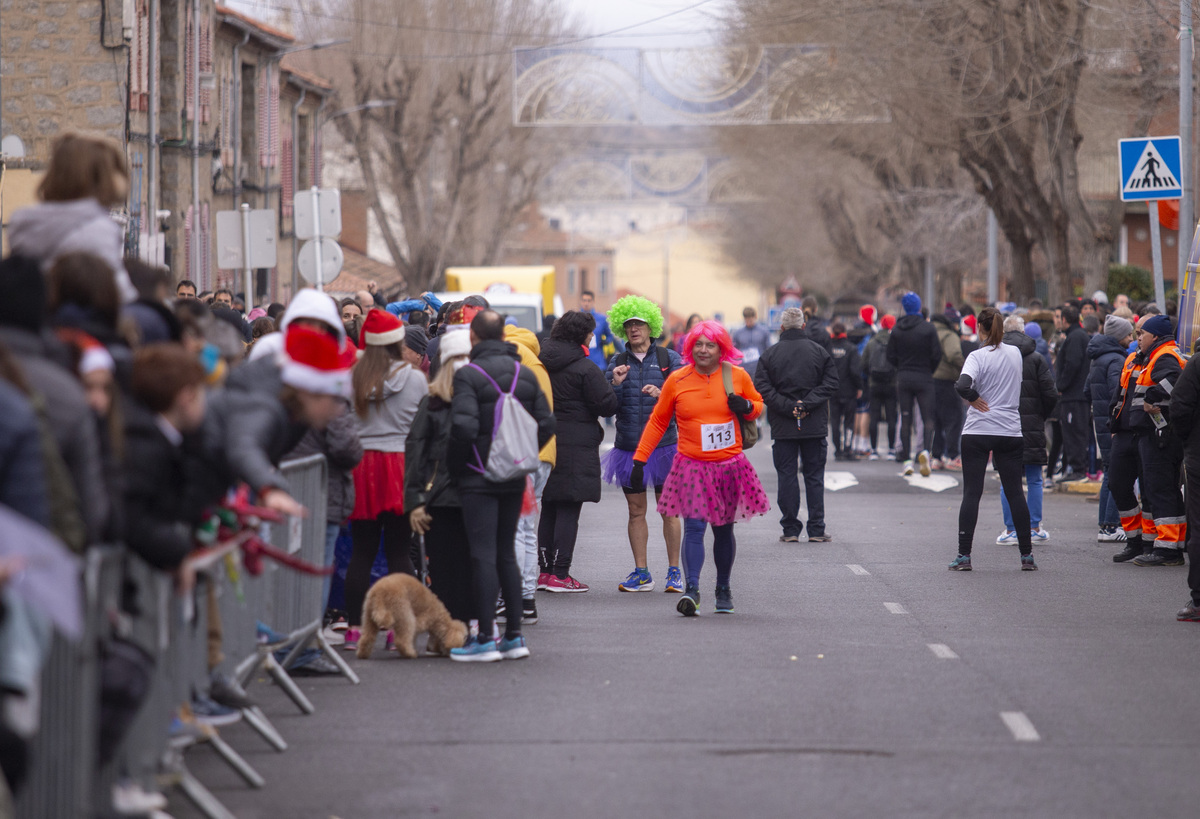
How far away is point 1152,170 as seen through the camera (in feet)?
52.8

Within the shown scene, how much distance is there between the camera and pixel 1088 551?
13109 mm

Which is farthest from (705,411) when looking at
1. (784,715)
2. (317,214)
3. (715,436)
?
(317,214)

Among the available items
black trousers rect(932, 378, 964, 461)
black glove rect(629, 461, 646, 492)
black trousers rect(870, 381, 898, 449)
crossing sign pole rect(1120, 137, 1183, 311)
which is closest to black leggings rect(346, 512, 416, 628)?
black glove rect(629, 461, 646, 492)

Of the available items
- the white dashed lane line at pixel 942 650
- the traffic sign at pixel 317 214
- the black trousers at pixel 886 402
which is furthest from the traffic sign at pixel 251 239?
the white dashed lane line at pixel 942 650

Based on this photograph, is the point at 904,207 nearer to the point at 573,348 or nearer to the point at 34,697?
the point at 573,348

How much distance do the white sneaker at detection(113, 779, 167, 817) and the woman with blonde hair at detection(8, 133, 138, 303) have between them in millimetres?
1617

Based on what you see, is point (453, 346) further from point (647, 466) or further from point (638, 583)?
point (638, 583)

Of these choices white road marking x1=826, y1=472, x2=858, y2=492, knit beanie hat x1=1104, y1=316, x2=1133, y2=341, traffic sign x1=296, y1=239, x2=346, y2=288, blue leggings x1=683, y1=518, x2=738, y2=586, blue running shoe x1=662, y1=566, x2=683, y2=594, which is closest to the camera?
blue leggings x1=683, y1=518, x2=738, y2=586

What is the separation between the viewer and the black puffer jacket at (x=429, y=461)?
8.69 m

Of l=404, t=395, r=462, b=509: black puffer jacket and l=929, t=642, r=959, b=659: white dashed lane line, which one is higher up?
l=404, t=395, r=462, b=509: black puffer jacket

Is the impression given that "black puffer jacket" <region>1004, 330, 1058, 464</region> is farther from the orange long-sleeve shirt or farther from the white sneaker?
the white sneaker

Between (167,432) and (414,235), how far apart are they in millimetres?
41921

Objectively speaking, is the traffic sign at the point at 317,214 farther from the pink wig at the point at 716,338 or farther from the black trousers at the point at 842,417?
the pink wig at the point at 716,338

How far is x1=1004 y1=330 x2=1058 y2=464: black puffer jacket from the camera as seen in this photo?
12.9 meters
